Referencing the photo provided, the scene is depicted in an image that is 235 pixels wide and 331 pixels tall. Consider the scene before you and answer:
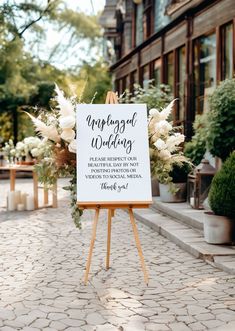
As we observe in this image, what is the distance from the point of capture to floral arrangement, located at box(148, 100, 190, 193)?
6422 mm

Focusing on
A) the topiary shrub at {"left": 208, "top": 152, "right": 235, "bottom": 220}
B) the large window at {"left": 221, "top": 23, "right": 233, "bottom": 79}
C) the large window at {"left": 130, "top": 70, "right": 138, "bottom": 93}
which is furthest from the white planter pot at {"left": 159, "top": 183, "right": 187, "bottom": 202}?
the large window at {"left": 130, "top": 70, "right": 138, "bottom": 93}

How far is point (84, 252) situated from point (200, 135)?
13.2 ft

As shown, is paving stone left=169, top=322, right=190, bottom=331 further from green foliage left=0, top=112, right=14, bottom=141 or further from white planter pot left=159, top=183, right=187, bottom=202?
green foliage left=0, top=112, right=14, bottom=141

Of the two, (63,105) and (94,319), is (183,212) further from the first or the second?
(94,319)

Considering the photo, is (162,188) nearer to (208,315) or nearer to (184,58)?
(184,58)

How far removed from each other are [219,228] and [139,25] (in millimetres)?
14965

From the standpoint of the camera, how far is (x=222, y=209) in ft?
24.7

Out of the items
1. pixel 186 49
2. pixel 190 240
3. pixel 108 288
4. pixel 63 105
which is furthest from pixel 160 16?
pixel 108 288

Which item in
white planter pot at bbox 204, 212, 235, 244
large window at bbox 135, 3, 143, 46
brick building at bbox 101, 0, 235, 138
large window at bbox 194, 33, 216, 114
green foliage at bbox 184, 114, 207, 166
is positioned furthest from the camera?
large window at bbox 135, 3, 143, 46

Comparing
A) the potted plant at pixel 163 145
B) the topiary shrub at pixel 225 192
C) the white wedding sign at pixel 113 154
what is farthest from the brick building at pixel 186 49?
the white wedding sign at pixel 113 154

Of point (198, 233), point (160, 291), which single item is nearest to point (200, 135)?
point (198, 233)

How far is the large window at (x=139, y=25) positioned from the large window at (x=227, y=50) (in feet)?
30.4

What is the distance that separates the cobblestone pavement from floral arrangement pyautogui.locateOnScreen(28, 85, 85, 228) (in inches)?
32.3

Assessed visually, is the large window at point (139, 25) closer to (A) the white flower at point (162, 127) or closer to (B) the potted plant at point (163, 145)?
(B) the potted plant at point (163, 145)
